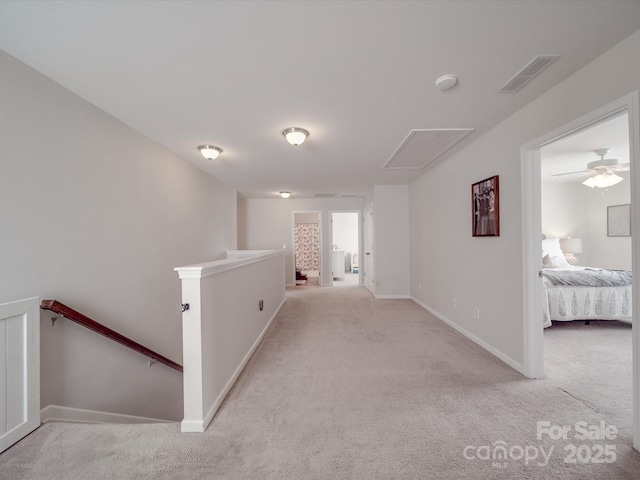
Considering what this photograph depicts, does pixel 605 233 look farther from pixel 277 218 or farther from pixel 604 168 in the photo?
pixel 277 218

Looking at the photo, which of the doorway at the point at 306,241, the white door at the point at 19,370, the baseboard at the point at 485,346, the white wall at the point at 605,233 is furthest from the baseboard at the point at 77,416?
the white wall at the point at 605,233

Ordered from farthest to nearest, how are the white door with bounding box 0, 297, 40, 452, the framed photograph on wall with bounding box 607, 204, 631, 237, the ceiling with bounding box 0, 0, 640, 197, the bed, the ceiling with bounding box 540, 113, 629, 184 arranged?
the framed photograph on wall with bounding box 607, 204, 631, 237
the bed
the ceiling with bounding box 540, 113, 629, 184
the white door with bounding box 0, 297, 40, 452
the ceiling with bounding box 0, 0, 640, 197

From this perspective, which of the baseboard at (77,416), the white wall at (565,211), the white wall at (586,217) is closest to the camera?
the baseboard at (77,416)

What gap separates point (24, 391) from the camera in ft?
5.17

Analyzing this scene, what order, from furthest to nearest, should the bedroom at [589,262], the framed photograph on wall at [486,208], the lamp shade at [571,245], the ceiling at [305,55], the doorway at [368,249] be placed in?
the doorway at [368,249] < the lamp shade at [571,245] < the framed photograph on wall at [486,208] < the bedroom at [589,262] < the ceiling at [305,55]

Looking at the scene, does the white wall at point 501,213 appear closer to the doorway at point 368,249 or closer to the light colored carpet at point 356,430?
the light colored carpet at point 356,430

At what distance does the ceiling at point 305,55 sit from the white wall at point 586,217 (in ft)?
15.5

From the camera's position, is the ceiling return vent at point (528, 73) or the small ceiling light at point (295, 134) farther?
the small ceiling light at point (295, 134)

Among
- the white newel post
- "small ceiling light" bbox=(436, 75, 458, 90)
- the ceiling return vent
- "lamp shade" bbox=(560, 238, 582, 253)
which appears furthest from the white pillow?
the white newel post

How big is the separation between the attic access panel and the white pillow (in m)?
3.10

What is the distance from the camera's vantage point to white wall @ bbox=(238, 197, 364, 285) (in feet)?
23.7

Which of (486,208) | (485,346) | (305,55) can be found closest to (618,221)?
(486,208)

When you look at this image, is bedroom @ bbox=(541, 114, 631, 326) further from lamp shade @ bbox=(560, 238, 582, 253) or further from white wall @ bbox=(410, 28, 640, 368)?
white wall @ bbox=(410, 28, 640, 368)

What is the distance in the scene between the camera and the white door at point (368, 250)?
617 cm
